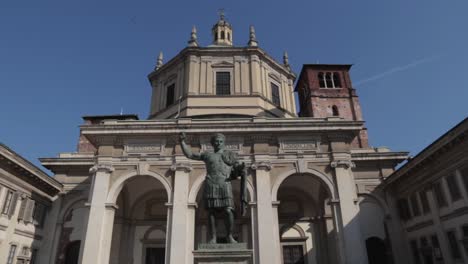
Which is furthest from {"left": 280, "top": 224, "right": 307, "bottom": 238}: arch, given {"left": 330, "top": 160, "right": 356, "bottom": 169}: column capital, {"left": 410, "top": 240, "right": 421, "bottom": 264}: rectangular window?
{"left": 410, "top": 240, "right": 421, "bottom": 264}: rectangular window

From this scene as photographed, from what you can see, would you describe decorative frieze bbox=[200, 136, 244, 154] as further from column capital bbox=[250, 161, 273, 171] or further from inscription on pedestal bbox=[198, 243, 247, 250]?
inscription on pedestal bbox=[198, 243, 247, 250]

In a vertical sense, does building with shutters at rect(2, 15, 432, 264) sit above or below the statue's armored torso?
above

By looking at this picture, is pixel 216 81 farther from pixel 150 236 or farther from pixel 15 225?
pixel 15 225

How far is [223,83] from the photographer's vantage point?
23.7 m

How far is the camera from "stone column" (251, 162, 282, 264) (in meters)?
15.0

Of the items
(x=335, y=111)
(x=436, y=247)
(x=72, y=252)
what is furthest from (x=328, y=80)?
(x=72, y=252)

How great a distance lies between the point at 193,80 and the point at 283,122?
8.29m

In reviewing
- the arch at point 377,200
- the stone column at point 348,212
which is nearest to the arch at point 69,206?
the stone column at point 348,212

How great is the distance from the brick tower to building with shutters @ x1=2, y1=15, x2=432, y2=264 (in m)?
6.79

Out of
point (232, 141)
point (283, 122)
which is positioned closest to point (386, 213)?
point (283, 122)

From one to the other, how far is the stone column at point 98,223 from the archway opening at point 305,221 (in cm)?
962

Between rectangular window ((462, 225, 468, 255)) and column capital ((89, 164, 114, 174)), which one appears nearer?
rectangular window ((462, 225, 468, 255))

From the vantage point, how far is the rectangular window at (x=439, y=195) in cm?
1504

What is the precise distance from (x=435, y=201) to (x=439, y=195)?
0.41 meters
